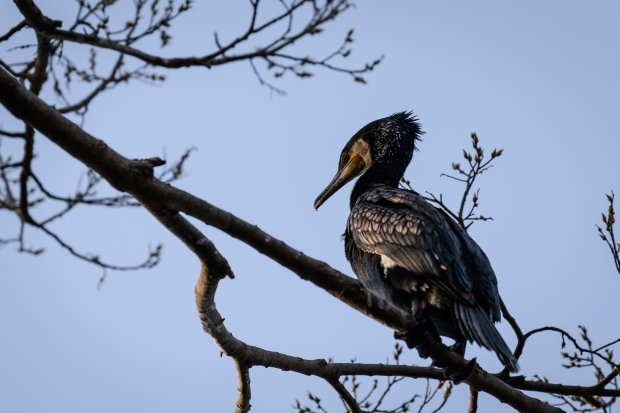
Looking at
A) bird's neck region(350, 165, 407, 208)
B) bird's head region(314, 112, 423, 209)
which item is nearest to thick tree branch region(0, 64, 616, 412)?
bird's neck region(350, 165, 407, 208)

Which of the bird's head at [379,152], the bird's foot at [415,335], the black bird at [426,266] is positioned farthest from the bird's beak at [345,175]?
the bird's foot at [415,335]

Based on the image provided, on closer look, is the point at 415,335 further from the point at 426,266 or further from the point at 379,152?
the point at 379,152

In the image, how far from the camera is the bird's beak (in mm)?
7582

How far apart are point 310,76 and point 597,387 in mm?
3172

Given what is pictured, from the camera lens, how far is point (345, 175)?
7.63 m

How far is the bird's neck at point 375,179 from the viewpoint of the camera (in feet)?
23.8

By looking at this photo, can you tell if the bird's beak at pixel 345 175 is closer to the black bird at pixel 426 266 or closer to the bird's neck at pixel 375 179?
the bird's neck at pixel 375 179

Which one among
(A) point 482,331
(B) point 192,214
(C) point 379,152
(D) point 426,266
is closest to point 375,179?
(C) point 379,152

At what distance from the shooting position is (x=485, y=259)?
18.9 feet

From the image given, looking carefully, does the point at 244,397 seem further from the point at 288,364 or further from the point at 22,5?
the point at 22,5

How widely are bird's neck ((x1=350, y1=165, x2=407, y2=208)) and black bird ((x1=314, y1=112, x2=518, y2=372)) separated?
2.03ft

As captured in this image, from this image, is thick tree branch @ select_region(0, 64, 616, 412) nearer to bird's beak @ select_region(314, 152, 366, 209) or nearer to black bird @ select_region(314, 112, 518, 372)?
black bird @ select_region(314, 112, 518, 372)

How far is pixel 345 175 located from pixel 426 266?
252cm

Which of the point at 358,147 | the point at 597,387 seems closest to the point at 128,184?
the point at 597,387
